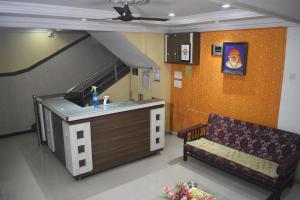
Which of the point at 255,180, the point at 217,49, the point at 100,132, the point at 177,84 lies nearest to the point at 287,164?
the point at 255,180

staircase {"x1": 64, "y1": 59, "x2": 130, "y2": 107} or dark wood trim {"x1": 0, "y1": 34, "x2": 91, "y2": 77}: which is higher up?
dark wood trim {"x1": 0, "y1": 34, "x2": 91, "y2": 77}

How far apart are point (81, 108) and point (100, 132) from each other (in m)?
0.53

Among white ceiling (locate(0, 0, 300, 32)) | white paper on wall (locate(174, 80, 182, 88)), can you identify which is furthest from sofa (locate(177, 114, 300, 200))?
white ceiling (locate(0, 0, 300, 32))

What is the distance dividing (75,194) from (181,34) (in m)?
3.70

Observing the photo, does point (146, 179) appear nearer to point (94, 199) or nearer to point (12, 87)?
point (94, 199)

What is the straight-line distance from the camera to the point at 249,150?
4.16 meters

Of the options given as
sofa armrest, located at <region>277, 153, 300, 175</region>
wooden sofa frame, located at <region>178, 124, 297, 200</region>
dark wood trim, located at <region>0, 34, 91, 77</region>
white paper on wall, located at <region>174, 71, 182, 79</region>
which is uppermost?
dark wood trim, located at <region>0, 34, 91, 77</region>

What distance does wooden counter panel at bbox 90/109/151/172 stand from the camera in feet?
13.5

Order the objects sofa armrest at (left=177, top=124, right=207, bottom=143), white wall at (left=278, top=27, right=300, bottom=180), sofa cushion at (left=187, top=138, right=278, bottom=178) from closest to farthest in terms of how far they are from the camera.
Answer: sofa cushion at (left=187, top=138, right=278, bottom=178)
white wall at (left=278, top=27, right=300, bottom=180)
sofa armrest at (left=177, top=124, right=207, bottom=143)

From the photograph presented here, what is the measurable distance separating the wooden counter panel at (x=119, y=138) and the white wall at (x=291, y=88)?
7.79ft

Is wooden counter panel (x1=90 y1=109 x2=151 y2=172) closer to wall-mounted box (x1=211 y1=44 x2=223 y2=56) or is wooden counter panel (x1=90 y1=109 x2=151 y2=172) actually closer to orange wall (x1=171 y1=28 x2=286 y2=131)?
orange wall (x1=171 y1=28 x2=286 y2=131)

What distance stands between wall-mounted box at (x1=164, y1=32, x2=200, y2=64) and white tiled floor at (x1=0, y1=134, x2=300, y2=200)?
2.04 meters

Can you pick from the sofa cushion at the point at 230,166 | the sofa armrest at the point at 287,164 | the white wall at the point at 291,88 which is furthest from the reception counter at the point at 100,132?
the sofa armrest at the point at 287,164

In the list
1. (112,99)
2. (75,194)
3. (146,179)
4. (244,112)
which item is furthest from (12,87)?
(244,112)
